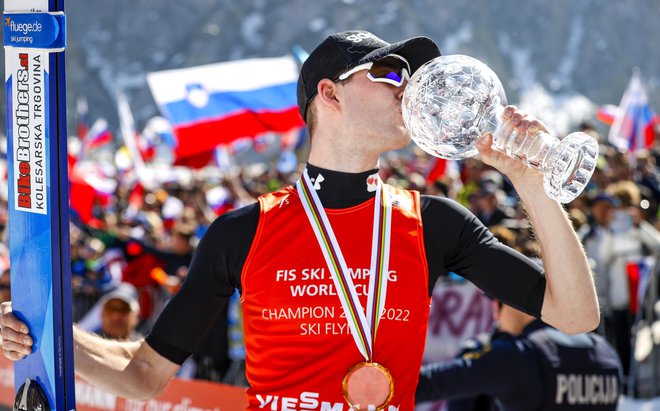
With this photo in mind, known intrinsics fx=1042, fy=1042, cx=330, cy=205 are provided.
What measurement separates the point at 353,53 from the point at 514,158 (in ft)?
1.76

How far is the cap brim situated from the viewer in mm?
2754

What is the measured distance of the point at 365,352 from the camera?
2.63m

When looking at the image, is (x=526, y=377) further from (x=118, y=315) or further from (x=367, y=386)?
(x=118, y=315)

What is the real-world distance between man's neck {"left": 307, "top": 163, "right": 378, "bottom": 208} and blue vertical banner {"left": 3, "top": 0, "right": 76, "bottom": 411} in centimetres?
70

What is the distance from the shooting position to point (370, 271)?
2689 mm

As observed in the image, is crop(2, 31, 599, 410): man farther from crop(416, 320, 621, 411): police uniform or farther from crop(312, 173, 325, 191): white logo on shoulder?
crop(416, 320, 621, 411): police uniform

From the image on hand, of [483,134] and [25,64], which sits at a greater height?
[25,64]

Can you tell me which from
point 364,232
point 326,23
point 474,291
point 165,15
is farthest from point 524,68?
point 364,232

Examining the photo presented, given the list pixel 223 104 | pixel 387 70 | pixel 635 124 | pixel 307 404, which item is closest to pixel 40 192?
pixel 307 404

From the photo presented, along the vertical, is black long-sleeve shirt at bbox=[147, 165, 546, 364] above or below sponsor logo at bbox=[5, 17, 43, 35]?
below

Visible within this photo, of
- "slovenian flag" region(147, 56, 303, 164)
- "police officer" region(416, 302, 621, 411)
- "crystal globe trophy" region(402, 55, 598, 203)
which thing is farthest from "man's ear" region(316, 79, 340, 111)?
"slovenian flag" region(147, 56, 303, 164)

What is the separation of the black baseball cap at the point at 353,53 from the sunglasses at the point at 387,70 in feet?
0.05

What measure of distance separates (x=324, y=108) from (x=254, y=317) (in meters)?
0.62

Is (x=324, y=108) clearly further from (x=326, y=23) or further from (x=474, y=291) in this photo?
(x=326, y=23)
